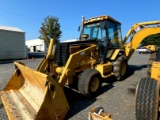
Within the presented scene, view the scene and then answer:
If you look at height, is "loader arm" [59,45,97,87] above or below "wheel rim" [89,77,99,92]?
above

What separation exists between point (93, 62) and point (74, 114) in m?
2.73

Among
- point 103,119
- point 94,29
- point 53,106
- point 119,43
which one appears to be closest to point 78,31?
point 94,29

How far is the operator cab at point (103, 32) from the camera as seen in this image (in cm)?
756

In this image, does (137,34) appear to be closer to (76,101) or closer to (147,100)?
(76,101)

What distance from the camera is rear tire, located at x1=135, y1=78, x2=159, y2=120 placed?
10.4ft

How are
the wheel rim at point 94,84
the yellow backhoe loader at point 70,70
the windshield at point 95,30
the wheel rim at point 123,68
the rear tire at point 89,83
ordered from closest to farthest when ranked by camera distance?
the yellow backhoe loader at point 70,70
the rear tire at point 89,83
the wheel rim at point 94,84
the windshield at point 95,30
the wheel rim at point 123,68

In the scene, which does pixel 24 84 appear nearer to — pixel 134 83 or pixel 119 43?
pixel 134 83

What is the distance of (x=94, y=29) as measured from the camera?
7.92 m

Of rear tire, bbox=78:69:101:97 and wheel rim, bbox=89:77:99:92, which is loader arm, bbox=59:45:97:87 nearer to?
rear tire, bbox=78:69:101:97

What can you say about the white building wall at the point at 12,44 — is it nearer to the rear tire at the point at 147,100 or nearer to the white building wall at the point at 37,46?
the rear tire at the point at 147,100

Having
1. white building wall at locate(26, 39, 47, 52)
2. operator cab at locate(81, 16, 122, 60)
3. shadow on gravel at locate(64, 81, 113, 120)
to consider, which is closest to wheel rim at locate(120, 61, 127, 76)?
operator cab at locate(81, 16, 122, 60)

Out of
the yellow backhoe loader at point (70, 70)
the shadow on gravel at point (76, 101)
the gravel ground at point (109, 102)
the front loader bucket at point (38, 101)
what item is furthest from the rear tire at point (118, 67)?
the front loader bucket at point (38, 101)

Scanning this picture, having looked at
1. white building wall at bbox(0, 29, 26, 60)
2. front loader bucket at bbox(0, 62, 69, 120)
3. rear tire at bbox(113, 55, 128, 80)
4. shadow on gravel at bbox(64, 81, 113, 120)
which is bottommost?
shadow on gravel at bbox(64, 81, 113, 120)

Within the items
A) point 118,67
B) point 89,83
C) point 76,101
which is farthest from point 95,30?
point 76,101
